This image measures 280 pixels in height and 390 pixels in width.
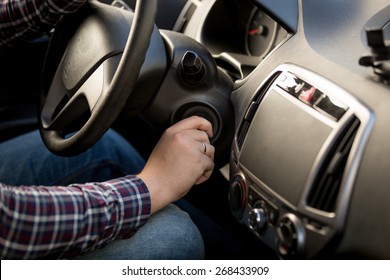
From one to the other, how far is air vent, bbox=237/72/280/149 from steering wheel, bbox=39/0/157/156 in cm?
21

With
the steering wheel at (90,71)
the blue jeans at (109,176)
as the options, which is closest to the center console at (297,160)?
the blue jeans at (109,176)

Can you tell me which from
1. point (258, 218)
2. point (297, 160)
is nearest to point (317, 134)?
point (297, 160)

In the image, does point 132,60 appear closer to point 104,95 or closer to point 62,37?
point 104,95

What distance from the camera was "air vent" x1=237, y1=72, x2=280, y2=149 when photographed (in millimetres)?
939

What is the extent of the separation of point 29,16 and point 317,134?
614 millimetres

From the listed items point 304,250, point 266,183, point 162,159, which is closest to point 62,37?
point 162,159

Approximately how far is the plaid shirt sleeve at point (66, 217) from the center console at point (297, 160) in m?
0.18

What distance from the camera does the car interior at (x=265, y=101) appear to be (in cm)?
76

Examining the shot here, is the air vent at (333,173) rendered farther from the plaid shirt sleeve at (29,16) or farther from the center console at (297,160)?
the plaid shirt sleeve at (29,16)

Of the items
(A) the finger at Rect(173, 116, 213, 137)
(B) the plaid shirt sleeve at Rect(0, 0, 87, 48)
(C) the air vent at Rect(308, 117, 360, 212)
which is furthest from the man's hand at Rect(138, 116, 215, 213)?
(B) the plaid shirt sleeve at Rect(0, 0, 87, 48)

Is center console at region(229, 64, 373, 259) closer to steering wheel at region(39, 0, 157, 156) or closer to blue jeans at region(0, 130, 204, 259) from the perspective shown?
blue jeans at region(0, 130, 204, 259)

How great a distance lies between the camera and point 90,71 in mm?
944

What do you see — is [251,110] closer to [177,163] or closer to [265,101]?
[265,101]

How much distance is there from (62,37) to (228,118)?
371 millimetres
